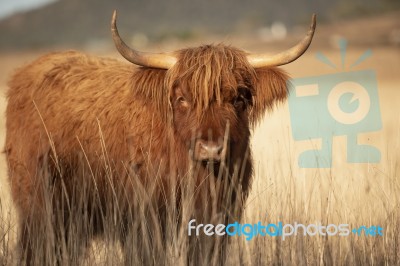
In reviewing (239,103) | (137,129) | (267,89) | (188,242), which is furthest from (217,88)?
(188,242)

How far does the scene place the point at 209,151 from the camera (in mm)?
4605

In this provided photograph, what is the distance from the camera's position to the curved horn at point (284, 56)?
5.36m

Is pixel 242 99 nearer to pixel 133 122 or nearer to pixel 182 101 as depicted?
pixel 182 101

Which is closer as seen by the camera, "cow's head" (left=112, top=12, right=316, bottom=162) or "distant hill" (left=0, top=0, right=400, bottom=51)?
"cow's head" (left=112, top=12, right=316, bottom=162)

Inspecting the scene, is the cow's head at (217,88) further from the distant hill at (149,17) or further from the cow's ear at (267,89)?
the distant hill at (149,17)

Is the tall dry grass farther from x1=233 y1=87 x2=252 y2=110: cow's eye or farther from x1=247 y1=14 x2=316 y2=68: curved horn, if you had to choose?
x1=247 y1=14 x2=316 y2=68: curved horn

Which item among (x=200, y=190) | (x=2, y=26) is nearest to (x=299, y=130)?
(x=200, y=190)

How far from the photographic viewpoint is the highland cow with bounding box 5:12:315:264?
5.06 meters

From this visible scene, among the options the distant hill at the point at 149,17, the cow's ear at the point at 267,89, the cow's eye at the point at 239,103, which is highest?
the distant hill at the point at 149,17

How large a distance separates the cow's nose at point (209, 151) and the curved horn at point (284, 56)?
1.28 m

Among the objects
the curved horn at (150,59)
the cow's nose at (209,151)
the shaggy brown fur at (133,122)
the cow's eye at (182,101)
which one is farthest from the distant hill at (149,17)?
the cow's nose at (209,151)

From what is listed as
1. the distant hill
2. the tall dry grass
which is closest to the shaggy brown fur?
the tall dry grass

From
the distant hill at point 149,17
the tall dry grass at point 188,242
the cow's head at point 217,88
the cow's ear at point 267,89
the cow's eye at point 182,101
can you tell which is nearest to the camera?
the tall dry grass at point 188,242

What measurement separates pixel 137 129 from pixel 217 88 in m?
0.79
